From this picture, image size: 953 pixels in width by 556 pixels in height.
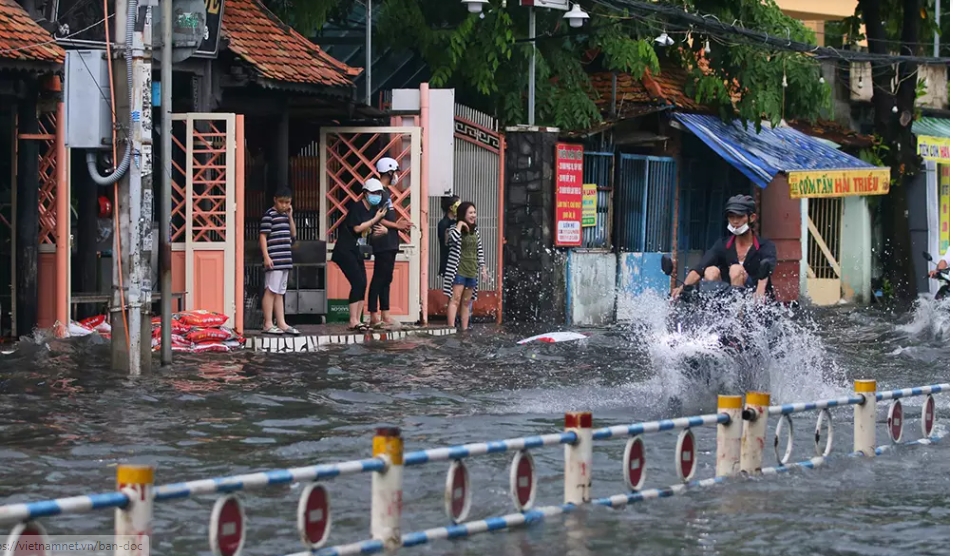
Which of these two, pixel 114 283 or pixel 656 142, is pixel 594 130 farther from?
pixel 114 283

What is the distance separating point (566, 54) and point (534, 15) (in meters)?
1.52

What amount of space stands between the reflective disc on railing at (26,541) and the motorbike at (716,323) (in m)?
7.39

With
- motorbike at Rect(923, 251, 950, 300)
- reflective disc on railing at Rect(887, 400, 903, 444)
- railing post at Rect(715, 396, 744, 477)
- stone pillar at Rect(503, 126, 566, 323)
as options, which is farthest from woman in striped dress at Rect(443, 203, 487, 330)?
railing post at Rect(715, 396, 744, 477)

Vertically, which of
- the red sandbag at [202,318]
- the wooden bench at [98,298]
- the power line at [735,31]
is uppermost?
the power line at [735,31]

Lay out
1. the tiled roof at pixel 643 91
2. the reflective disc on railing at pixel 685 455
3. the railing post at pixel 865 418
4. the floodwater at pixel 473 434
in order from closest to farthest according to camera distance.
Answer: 1. the floodwater at pixel 473 434
2. the reflective disc on railing at pixel 685 455
3. the railing post at pixel 865 418
4. the tiled roof at pixel 643 91

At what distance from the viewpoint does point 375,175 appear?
66.1ft

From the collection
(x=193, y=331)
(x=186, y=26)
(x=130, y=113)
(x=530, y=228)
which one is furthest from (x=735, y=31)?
(x=130, y=113)

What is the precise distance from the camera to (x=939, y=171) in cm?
3278

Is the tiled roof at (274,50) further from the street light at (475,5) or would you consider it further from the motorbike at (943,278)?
the motorbike at (943,278)

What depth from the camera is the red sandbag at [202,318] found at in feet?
56.0

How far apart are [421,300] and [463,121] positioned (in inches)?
105

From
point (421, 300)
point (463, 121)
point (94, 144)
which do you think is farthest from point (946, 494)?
point (463, 121)

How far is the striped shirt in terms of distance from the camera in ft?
58.6

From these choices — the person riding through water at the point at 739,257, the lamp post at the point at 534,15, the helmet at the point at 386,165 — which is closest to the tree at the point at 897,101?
the lamp post at the point at 534,15
